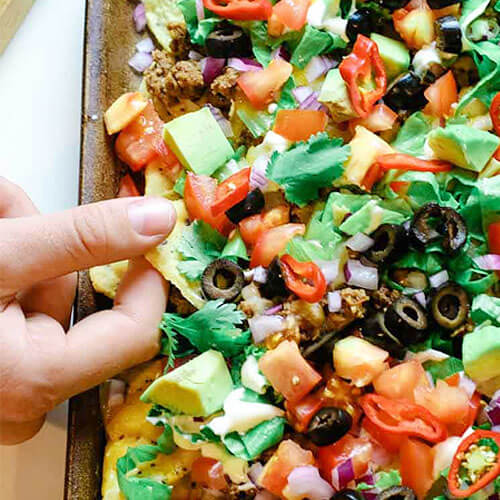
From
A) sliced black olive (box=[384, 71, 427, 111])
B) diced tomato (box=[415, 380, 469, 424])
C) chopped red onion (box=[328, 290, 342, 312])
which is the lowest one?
diced tomato (box=[415, 380, 469, 424])

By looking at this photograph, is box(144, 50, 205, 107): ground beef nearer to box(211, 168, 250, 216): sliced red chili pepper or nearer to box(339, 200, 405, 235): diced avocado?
box(211, 168, 250, 216): sliced red chili pepper

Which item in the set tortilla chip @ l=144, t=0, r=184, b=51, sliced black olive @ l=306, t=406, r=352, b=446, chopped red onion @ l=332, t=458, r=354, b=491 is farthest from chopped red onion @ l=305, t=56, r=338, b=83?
chopped red onion @ l=332, t=458, r=354, b=491

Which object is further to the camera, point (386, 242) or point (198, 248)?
point (198, 248)

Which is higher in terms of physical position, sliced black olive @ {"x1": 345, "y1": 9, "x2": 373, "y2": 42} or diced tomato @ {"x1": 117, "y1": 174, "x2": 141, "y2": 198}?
sliced black olive @ {"x1": 345, "y1": 9, "x2": 373, "y2": 42}

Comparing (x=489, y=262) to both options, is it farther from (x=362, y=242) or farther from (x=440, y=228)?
(x=362, y=242)

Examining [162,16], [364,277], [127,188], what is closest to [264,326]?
[364,277]

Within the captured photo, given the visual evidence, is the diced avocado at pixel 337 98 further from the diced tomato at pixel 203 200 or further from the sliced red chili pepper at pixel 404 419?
the sliced red chili pepper at pixel 404 419
